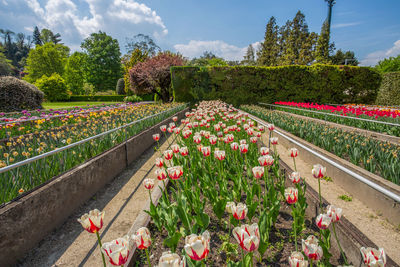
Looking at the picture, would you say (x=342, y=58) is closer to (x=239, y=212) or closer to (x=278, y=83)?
(x=278, y=83)

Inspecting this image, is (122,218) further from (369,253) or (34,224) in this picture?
(369,253)

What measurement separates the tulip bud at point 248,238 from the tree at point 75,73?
45.0 m

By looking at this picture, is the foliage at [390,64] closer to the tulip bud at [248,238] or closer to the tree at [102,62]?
the tree at [102,62]

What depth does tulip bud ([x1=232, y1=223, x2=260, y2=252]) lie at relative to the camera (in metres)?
0.94

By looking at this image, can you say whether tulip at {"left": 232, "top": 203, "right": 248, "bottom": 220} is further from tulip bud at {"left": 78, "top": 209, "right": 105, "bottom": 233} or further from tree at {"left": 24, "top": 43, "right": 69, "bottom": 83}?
tree at {"left": 24, "top": 43, "right": 69, "bottom": 83}

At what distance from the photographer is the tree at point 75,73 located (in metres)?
39.6

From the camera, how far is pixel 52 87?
26.5 m

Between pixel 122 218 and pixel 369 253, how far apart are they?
2642 mm

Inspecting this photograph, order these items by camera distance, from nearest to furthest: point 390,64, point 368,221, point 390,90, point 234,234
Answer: point 234,234
point 368,221
point 390,90
point 390,64

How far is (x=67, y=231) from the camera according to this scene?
2465 millimetres

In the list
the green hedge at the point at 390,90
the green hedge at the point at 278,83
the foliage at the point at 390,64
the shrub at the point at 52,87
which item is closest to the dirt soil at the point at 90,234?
the green hedge at the point at 278,83

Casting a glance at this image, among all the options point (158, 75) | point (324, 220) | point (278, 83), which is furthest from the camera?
point (158, 75)

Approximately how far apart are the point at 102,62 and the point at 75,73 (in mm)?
5652

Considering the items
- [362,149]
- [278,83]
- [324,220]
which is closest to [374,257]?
[324,220]
